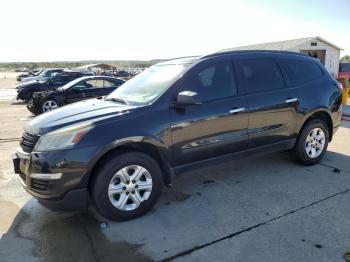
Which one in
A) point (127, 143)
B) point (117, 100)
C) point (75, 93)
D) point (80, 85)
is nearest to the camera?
point (127, 143)

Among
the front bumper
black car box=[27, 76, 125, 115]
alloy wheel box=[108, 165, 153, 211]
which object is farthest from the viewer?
black car box=[27, 76, 125, 115]

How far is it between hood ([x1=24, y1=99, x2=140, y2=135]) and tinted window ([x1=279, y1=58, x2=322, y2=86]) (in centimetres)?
251

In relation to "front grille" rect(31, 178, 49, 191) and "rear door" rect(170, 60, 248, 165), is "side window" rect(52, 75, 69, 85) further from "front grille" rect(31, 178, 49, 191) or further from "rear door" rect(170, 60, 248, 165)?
"front grille" rect(31, 178, 49, 191)

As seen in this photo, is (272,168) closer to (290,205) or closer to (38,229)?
(290,205)

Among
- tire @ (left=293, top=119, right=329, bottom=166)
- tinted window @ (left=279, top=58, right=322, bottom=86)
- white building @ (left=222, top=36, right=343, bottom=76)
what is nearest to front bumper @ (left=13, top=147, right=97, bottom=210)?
tinted window @ (left=279, top=58, right=322, bottom=86)

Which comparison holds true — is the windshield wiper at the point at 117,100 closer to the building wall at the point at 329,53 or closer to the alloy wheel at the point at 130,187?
the alloy wheel at the point at 130,187

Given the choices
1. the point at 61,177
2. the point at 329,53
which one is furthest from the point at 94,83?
the point at 329,53

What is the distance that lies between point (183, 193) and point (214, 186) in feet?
1.59

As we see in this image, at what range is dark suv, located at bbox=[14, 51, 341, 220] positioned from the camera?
10.8 ft

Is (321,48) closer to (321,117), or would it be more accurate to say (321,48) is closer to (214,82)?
(321,117)

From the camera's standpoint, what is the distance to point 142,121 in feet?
11.6

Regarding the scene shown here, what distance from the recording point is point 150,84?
14.0 ft

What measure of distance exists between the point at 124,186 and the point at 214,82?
1.72 m

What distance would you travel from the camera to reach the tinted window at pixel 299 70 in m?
4.83
